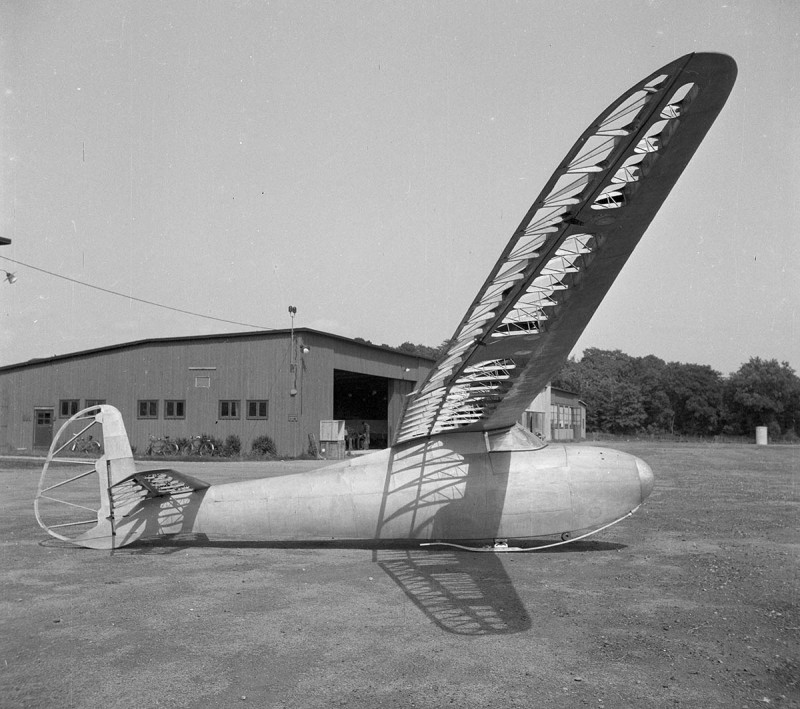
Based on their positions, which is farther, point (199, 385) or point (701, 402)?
point (701, 402)

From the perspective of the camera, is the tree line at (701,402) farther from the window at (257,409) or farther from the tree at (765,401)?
the window at (257,409)

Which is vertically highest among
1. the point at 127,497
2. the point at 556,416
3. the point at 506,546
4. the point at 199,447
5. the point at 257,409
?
the point at 257,409

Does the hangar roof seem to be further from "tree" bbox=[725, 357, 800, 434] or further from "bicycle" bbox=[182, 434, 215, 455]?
"tree" bbox=[725, 357, 800, 434]

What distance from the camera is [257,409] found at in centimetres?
4059

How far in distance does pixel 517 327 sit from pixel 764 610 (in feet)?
15.7

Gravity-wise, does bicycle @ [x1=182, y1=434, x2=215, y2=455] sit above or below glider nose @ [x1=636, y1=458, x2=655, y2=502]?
below

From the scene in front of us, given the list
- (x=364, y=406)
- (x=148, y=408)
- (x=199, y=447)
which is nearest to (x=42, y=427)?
(x=148, y=408)

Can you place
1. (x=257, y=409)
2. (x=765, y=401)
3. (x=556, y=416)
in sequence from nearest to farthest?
(x=257, y=409), (x=556, y=416), (x=765, y=401)

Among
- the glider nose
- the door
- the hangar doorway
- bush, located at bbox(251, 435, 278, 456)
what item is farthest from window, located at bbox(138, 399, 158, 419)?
the glider nose

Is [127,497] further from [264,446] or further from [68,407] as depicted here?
[68,407]

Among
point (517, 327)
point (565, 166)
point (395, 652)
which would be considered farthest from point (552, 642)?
point (565, 166)

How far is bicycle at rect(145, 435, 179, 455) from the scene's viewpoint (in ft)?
130

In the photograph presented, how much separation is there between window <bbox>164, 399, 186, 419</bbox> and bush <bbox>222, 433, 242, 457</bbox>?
12.8ft

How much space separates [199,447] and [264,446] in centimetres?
388
